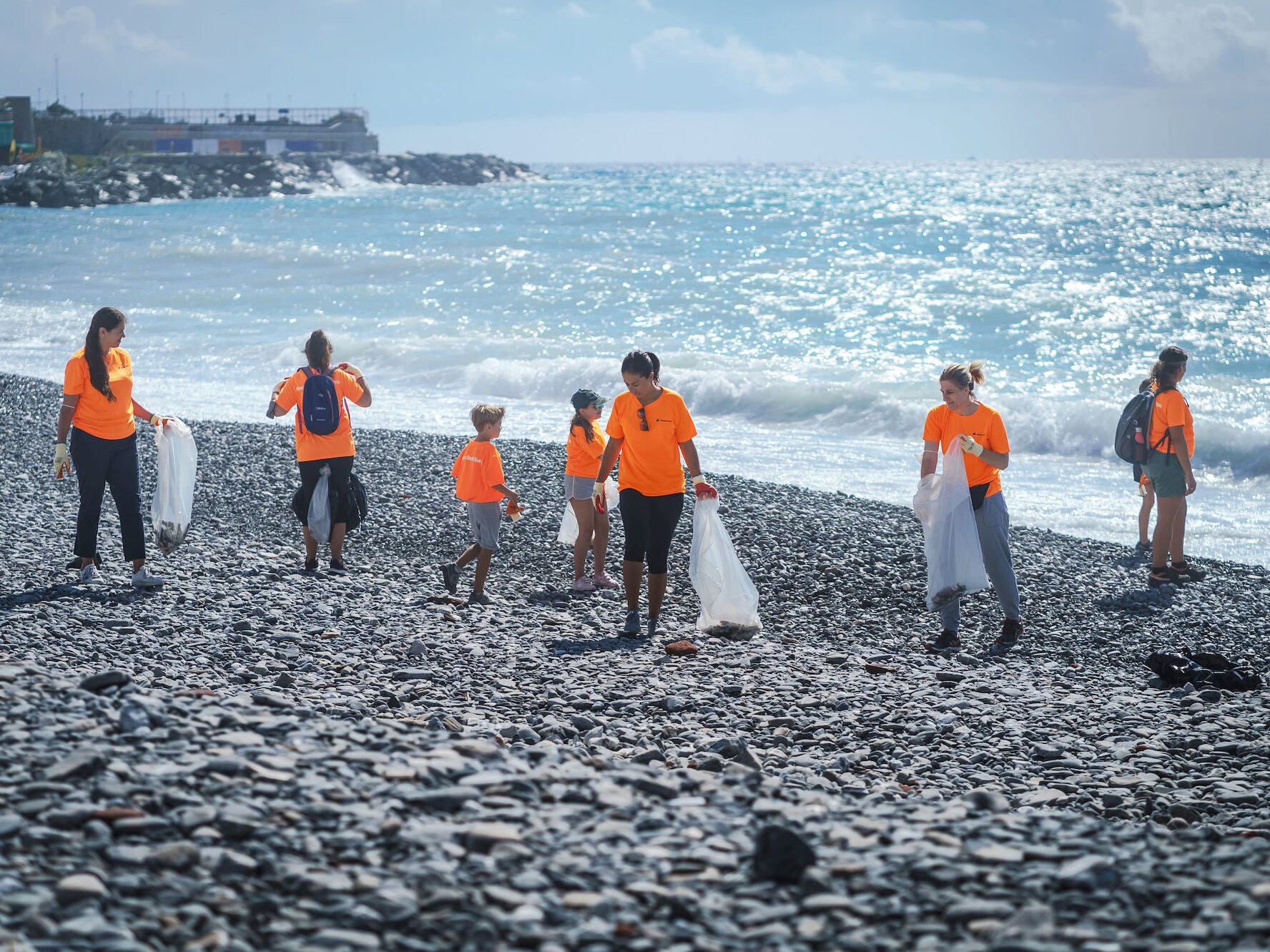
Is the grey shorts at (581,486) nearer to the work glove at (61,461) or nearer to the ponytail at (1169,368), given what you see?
the work glove at (61,461)

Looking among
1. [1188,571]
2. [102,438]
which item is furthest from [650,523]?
[1188,571]

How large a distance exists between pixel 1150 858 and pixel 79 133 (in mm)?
107896

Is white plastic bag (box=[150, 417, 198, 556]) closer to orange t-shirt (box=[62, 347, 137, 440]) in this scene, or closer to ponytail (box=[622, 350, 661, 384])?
orange t-shirt (box=[62, 347, 137, 440])

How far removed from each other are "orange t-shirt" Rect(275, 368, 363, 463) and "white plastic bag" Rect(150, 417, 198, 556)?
72cm

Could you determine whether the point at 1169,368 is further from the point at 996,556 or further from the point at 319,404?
the point at 319,404

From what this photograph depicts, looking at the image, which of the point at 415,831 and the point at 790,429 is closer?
the point at 415,831

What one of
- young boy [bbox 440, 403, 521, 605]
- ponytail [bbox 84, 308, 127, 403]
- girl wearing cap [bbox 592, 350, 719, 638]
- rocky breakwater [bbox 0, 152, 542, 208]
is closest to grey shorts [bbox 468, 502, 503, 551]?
young boy [bbox 440, 403, 521, 605]

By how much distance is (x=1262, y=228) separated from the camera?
52469 mm

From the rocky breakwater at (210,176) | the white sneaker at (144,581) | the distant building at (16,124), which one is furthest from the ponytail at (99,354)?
the distant building at (16,124)

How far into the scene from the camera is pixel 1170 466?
8789 mm

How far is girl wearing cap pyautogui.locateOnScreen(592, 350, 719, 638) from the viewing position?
688 cm

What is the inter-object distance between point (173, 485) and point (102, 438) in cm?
72

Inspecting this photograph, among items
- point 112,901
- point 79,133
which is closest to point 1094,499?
point 112,901

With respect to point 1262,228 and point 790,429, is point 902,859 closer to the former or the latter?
point 790,429
